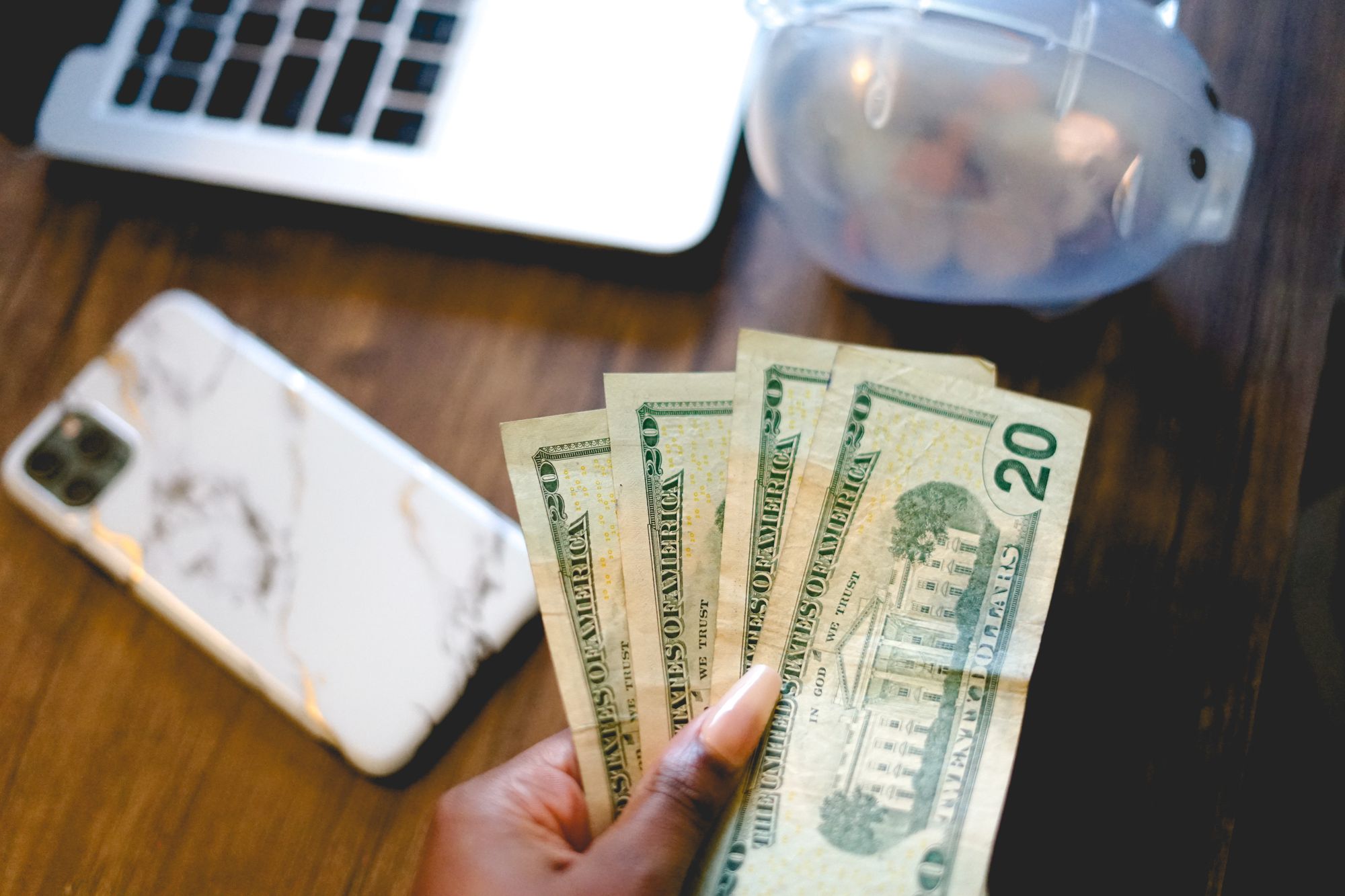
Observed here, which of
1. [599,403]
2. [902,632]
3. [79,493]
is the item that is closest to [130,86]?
[79,493]

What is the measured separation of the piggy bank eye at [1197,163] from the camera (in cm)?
43

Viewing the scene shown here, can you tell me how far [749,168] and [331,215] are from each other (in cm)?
29

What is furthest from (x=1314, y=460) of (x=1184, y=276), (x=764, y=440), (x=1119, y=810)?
(x=764, y=440)

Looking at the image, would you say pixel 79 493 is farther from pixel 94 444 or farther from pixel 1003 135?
pixel 1003 135

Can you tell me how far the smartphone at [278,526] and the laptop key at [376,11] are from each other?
215 mm

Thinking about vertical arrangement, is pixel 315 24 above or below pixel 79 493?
above

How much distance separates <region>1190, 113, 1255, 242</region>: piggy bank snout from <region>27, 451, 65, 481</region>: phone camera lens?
670 millimetres

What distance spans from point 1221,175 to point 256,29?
22.9 inches

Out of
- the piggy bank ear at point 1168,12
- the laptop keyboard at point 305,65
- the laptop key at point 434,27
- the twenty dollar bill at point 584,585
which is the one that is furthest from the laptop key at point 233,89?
the piggy bank ear at point 1168,12

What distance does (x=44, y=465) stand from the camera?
56cm

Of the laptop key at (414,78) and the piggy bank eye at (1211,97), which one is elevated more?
the piggy bank eye at (1211,97)

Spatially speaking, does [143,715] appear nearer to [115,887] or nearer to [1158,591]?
[115,887]

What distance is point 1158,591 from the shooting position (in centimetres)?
48

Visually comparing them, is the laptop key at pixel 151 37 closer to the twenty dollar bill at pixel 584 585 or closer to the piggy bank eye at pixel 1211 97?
the twenty dollar bill at pixel 584 585
